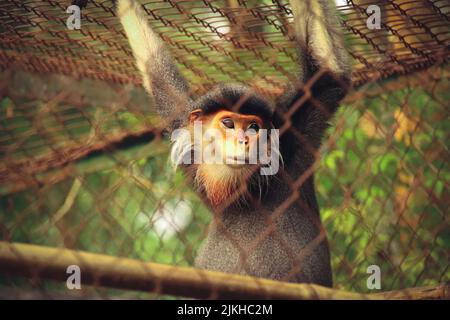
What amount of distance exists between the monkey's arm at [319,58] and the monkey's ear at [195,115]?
0.30 m

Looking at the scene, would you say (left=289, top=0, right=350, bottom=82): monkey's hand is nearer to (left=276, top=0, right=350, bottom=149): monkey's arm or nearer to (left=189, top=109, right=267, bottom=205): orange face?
(left=276, top=0, right=350, bottom=149): monkey's arm

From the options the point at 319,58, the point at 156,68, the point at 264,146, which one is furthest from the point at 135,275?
the point at 156,68

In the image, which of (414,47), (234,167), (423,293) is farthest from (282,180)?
(423,293)

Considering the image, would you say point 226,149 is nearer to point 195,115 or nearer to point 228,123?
point 228,123

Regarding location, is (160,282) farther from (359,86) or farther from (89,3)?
(359,86)

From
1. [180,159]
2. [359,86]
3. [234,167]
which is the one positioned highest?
[359,86]

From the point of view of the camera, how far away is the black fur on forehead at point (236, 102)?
2139mm

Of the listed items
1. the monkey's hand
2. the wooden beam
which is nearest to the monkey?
the monkey's hand

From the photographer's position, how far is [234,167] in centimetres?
207

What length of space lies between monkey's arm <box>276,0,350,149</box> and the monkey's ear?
0.30 metres

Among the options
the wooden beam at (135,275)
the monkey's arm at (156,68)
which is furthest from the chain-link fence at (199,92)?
the wooden beam at (135,275)

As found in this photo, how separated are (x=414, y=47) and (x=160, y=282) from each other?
167cm

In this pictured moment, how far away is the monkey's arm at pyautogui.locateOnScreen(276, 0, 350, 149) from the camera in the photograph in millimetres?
1978

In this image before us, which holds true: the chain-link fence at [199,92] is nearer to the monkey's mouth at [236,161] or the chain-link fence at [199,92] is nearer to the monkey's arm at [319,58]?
the monkey's arm at [319,58]
